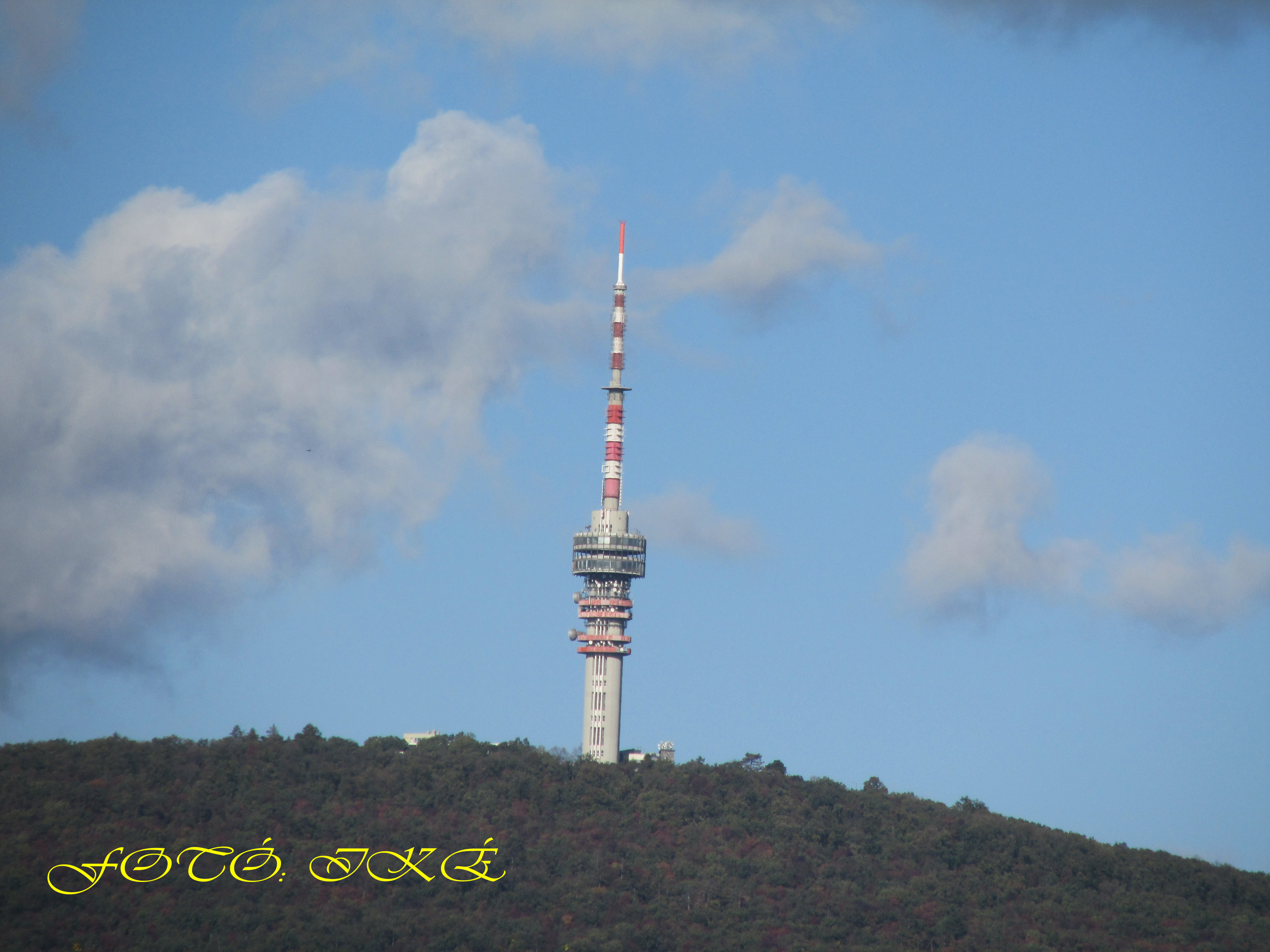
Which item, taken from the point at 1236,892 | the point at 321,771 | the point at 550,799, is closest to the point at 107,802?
the point at 321,771

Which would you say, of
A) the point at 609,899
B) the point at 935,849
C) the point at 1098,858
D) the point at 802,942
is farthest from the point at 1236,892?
the point at 609,899

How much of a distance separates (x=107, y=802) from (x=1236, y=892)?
353 ft

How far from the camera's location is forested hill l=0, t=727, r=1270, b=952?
509ft

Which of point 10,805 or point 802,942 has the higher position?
point 10,805

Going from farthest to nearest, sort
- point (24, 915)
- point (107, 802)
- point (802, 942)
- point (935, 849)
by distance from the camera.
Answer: point (935, 849) → point (107, 802) → point (802, 942) → point (24, 915)

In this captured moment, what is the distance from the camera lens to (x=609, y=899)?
171 m

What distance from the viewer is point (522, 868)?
17700 cm

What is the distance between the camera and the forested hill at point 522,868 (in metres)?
155

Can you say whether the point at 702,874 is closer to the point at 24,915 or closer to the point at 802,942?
the point at 802,942

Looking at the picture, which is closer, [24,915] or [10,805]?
[24,915]

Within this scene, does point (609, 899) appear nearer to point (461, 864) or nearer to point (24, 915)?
point (461, 864)

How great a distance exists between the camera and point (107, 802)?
172375 mm

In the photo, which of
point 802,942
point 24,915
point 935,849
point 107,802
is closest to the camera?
point 24,915

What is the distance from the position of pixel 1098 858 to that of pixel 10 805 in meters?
103
